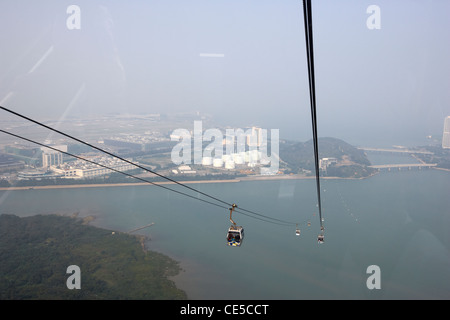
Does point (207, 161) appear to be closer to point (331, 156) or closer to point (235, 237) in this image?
point (331, 156)

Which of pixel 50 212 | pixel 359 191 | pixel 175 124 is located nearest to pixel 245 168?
pixel 175 124

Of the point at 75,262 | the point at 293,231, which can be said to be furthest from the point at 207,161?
the point at 75,262

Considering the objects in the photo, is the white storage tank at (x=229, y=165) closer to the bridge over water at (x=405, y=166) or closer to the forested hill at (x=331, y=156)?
the forested hill at (x=331, y=156)

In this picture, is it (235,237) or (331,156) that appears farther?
(331,156)

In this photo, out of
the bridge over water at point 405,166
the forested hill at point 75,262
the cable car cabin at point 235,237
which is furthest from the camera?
the bridge over water at point 405,166

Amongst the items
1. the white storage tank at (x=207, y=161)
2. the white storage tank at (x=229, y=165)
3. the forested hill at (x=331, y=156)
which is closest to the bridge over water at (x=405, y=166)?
the forested hill at (x=331, y=156)
